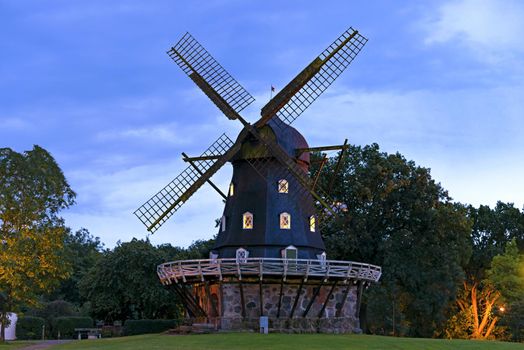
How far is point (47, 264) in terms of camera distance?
107ft

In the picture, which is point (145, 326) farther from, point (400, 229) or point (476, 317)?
point (476, 317)

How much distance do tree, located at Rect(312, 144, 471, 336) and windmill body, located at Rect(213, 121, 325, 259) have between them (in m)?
7.23

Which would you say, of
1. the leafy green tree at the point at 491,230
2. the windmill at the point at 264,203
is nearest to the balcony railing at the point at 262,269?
the windmill at the point at 264,203

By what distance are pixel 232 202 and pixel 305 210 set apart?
4.05 m

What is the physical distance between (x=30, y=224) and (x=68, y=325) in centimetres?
1589

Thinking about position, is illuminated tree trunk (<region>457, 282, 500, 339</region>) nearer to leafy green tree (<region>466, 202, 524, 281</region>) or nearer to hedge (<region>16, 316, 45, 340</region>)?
leafy green tree (<region>466, 202, 524, 281</region>)

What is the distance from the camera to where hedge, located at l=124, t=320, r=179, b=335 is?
45250 millimetres

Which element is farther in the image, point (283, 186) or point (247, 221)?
point (283, 186)

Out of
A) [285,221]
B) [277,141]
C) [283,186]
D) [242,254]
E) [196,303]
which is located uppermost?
[277,141]

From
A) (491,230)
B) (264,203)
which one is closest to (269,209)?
(264,203)

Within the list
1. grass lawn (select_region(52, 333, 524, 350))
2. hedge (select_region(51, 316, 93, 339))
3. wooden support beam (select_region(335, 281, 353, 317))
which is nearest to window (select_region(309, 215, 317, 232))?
wooden support beam (select_region(335, 281, 353, 317))

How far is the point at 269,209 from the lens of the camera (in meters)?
37.6

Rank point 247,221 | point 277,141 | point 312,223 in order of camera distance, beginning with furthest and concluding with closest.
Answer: point 312,223 → point 277,141 → point 247,221

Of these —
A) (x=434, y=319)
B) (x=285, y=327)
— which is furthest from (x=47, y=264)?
(x=434, y=319)
